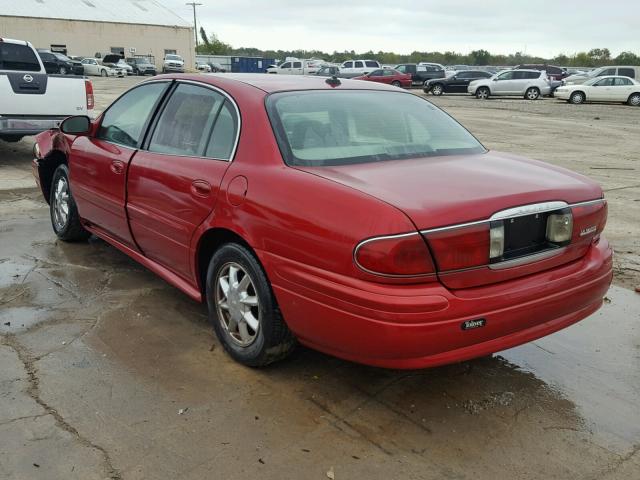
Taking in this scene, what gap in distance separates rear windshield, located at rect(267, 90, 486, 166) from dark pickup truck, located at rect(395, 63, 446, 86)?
37394 mm

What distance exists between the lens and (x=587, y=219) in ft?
10.7

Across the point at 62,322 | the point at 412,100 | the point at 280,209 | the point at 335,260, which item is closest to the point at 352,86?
the point at 412,100

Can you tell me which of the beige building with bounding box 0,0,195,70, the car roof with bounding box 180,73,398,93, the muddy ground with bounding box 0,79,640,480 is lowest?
the muddy ground with bounding box 0,79,640,480

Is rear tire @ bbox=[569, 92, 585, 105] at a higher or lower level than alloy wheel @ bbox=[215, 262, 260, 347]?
higher

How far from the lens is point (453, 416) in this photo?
3127 mm

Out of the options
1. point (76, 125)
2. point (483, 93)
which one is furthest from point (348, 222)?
point (483, 93)

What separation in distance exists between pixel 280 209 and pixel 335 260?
1.44 feet

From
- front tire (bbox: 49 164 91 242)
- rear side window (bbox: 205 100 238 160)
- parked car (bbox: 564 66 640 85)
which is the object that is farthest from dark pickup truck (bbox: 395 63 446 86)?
rear side window (bbox: 205 100 238 160)

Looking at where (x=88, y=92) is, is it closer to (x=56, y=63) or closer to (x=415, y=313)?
(x=415, y=313)

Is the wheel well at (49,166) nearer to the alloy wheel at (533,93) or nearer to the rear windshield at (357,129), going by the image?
the rear windshield at (357,129)

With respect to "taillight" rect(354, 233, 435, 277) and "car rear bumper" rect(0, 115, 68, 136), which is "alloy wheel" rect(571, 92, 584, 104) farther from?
"taillight" rect(354, 233, 435, 277)

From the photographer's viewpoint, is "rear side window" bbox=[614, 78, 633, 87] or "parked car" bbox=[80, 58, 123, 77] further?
"parked car" bbox=[80, 58, 123, 77]

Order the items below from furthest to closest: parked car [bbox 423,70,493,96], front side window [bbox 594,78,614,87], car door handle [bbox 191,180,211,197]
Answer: parked car [bbox 423,70,493,96]
front side window [bbox 594,78,614,87]
car door handle [bbox 191,180,211,197]

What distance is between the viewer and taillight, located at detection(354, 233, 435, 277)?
268cm
